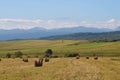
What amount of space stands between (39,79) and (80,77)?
4.45 meters

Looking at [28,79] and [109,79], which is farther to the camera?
[109,79]

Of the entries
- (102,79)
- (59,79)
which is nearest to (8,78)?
(59,79)

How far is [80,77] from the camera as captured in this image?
30.7m

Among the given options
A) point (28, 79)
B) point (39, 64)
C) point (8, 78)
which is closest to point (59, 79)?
point (28, 79)

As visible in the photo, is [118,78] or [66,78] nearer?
[66,78]

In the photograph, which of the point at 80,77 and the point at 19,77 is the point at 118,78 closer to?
the point at 80,77

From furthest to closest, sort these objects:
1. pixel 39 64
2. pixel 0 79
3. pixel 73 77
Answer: pixel 39 64, pixel 73 77, pixel 0 79

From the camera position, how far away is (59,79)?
1150 inches

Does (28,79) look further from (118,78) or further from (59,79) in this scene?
(118,78)

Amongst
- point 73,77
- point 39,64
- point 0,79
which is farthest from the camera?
point 39,64

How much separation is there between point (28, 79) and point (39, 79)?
107 cm

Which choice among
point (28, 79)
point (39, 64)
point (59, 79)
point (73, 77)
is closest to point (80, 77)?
point (73, 77)

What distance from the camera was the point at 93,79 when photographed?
97.1 feet

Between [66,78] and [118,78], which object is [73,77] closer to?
[66,78]
